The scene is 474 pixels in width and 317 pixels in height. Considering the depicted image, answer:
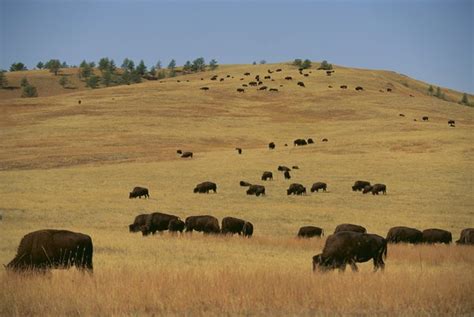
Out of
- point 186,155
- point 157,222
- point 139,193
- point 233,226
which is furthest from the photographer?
point 186,155

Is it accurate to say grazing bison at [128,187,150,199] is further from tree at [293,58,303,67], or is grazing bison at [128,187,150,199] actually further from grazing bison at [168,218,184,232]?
tree at [293,58,303,67]

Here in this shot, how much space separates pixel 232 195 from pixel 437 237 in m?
16.7

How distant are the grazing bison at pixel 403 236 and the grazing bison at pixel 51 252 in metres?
13.7

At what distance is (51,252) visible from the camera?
40.1 ft

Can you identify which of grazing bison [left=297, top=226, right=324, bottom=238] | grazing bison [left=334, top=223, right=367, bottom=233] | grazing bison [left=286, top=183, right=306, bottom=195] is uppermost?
grazing bison [left=334, top=223, right=367, bottom=233]

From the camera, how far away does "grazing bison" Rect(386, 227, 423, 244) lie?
22750 mm

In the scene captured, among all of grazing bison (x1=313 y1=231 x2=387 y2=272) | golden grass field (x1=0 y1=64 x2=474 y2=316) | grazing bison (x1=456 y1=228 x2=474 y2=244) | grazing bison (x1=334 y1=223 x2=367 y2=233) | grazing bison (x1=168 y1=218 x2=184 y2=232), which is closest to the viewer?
golden grass field (x1=0 y1=64 x2=474 y2=316)

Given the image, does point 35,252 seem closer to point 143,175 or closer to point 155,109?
point 143,175

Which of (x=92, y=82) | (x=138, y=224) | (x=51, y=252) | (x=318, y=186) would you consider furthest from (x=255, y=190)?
(x=92, y=82)

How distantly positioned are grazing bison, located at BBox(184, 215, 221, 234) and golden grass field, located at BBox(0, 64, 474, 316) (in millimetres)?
1736

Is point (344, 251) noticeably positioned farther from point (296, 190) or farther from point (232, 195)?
point (296, 190)

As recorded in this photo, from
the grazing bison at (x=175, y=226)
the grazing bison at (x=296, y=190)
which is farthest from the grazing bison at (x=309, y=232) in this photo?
the grazing bison at (x=296, y=190)

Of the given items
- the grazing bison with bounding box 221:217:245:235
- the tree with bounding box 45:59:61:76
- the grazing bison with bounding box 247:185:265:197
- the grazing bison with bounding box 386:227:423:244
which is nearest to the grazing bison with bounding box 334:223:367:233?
the grazing bison with bounding box 386:227:423:244

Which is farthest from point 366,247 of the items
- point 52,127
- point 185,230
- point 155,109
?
point 155,109
